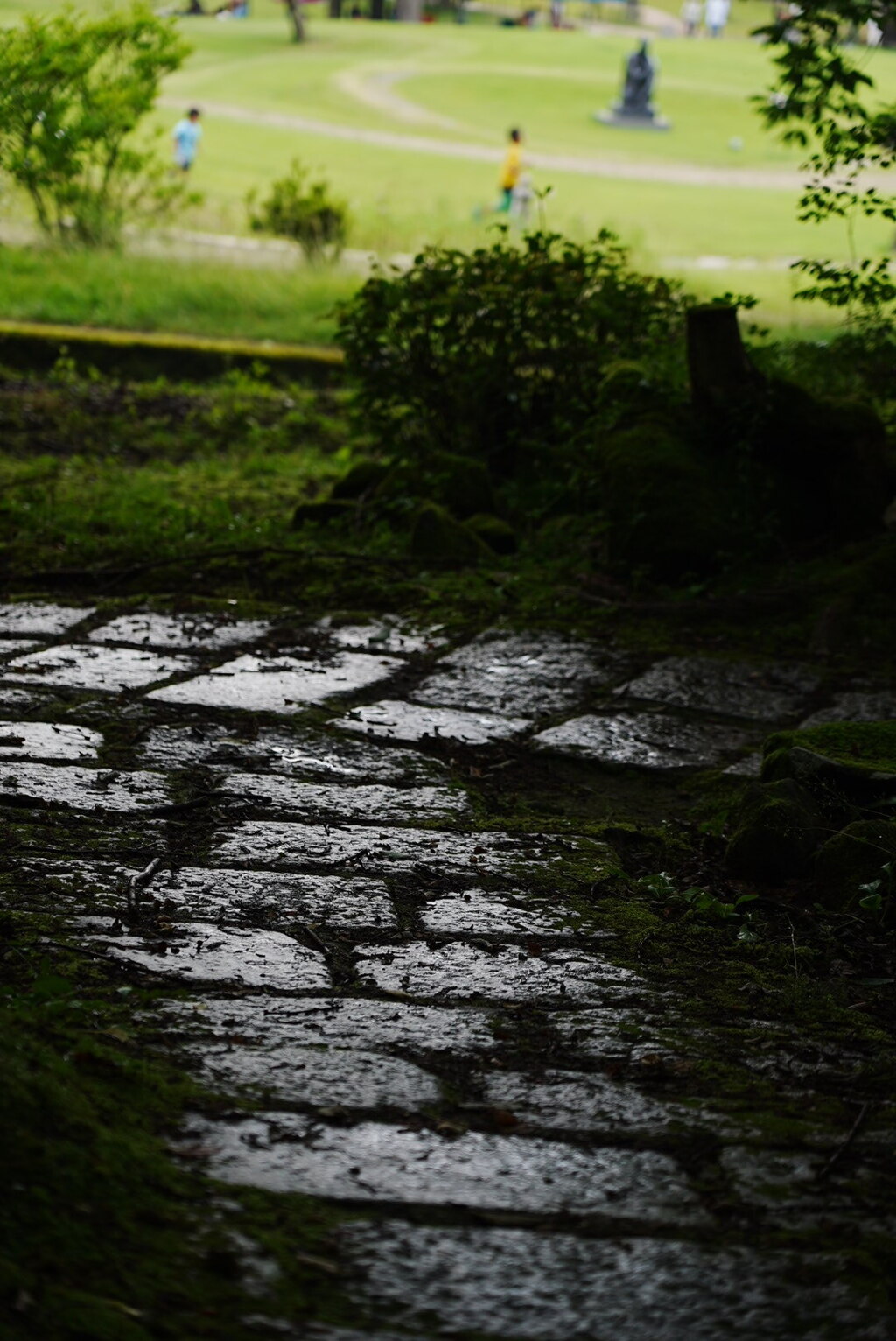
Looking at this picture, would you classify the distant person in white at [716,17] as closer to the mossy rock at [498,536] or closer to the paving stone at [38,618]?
the mossy rock at [498,536]

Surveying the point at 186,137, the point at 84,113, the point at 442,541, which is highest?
A: the point at 186,137

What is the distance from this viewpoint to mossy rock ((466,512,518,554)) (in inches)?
236

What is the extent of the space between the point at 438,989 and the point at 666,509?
11.4 ft

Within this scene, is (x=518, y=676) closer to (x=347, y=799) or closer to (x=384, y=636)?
(x=384, y=636)

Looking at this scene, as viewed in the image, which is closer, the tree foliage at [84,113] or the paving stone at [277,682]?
the paving stone at [277,682]

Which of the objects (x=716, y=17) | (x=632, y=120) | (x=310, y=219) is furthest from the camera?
(x=716, y=17)

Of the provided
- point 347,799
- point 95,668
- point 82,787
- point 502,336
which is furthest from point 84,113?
point 347,799

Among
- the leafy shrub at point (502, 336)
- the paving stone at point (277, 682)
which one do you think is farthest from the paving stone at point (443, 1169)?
the leafy shrub at point (502, 336)

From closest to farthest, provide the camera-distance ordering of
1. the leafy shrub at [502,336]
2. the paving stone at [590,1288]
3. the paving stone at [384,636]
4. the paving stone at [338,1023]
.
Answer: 1. the paving stone at [590,1288]
2. the paving stone at [338,1023]
3. the paving stone at [384,636]
4. the leafy shrub at [502,336]

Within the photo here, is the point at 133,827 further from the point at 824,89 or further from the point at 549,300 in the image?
the point at 824,89

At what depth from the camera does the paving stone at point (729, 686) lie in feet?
13.8

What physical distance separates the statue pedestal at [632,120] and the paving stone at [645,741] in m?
40.6

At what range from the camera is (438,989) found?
2.39 meters

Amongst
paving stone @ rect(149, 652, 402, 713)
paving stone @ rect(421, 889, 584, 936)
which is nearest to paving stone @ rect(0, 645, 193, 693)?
paving stone @ rect(149, 652, 402, 713)
